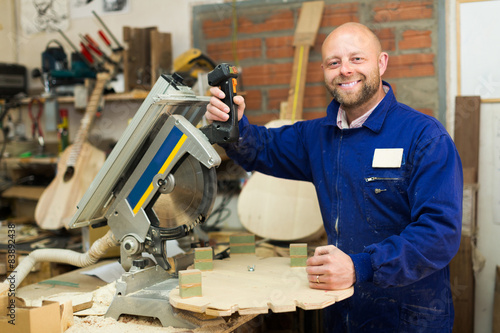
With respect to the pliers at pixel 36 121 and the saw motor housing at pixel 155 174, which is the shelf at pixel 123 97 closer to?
the pliers at pixel 36 121

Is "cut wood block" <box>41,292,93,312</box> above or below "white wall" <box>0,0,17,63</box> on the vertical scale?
below

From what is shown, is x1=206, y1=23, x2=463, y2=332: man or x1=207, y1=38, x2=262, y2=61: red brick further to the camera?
x1=207, y1=38, x2=262, y2=61: red brick

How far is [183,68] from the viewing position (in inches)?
117

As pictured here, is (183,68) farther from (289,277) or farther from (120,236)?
(289,277)

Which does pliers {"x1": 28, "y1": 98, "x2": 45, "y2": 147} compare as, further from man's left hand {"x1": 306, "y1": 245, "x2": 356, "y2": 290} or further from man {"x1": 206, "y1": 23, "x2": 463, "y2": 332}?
man's left hand {"x1": 306, "y1": 245, "x2": 356, "y2": 290}

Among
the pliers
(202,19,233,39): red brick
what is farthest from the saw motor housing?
the pliers

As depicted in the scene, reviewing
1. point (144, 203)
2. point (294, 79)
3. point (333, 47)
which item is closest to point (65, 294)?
point (144, 203)

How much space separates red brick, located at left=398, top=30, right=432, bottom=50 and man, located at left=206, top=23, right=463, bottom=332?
839 mm

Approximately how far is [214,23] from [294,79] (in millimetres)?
675

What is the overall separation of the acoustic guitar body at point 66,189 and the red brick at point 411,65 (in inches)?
69.1

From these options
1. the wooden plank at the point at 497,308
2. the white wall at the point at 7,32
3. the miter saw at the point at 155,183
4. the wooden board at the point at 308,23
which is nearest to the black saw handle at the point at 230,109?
the miter saw at the point at 155,183

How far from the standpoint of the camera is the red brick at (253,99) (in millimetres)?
3150

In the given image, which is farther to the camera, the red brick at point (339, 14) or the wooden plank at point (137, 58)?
the wooden plank at point (137, 58)

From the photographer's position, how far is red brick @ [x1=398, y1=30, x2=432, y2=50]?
9.05 ft
